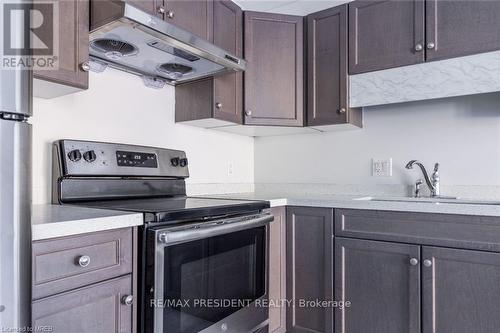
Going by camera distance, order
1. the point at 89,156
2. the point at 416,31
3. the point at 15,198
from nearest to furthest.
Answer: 1. the point at 15,198
2. the point at 89,156
3. the point at 416,31

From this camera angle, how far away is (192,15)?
1670mm

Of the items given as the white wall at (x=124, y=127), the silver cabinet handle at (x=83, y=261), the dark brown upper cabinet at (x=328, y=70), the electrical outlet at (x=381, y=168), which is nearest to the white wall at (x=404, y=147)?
the electrical outlet at (x=381, y=168)

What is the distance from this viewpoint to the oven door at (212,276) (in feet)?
3.78

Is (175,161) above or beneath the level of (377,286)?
above

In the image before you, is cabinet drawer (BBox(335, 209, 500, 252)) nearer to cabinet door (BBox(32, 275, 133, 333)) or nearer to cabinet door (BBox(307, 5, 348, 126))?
cabinet door (BBox(307, 5, 348, 126))

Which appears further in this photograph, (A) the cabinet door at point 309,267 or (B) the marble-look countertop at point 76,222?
(A) the cabinet door at point 309,267

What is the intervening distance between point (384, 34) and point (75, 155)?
169 cm

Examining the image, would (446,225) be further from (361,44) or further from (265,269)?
(361,44)

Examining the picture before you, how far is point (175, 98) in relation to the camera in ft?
6.76

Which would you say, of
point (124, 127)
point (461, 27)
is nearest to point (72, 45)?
point (124, 127)

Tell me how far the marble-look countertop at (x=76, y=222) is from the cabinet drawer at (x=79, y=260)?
0.08 feet

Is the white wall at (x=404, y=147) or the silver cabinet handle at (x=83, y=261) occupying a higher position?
the white wall at (x=404, y=147)

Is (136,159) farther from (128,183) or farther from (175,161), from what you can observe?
(175,161)

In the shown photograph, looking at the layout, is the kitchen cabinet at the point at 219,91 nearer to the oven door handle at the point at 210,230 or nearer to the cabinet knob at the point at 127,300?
the oven door handle at the point at 210,230
